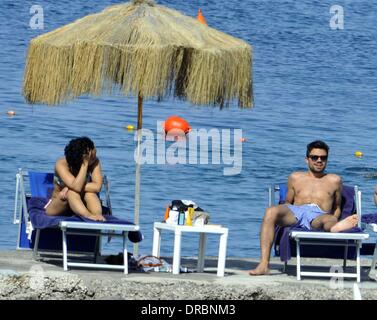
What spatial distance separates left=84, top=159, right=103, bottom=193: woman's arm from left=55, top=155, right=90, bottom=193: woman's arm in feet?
0.18

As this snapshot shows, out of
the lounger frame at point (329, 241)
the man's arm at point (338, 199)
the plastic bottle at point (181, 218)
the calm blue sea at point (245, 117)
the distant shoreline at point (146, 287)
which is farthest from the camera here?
the calm blue sea at point (245, 117)

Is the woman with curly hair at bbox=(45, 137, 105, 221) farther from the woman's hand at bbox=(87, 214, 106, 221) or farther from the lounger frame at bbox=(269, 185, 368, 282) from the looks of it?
the lounger frame at bbox=(269, 185, 368, 282)

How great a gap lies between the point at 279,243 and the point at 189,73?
1465 mm

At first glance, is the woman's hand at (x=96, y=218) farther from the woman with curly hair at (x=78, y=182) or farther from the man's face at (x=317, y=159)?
the man's face at (x=317, y=159)

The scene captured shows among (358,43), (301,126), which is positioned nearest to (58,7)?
(358,43)

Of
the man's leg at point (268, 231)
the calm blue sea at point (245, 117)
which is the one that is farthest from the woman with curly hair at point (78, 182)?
the calm blue sea at point (245, 117)

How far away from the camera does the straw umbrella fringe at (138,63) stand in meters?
8.79

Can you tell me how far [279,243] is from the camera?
29.1ft

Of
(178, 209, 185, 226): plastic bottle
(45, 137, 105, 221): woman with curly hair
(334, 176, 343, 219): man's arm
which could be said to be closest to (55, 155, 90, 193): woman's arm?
(45, 137, 105, 221): woman with curly hair

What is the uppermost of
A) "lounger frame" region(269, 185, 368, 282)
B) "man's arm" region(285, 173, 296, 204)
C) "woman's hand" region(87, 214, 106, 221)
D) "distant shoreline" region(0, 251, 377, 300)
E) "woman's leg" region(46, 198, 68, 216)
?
"man's arm" region(285, 173, 296, 204)

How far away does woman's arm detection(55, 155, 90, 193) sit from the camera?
8727mm

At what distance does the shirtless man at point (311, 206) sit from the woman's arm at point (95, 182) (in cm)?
127

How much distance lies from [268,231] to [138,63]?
159 centimetres

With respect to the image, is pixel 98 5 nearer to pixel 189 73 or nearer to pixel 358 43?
pixel 358 43
